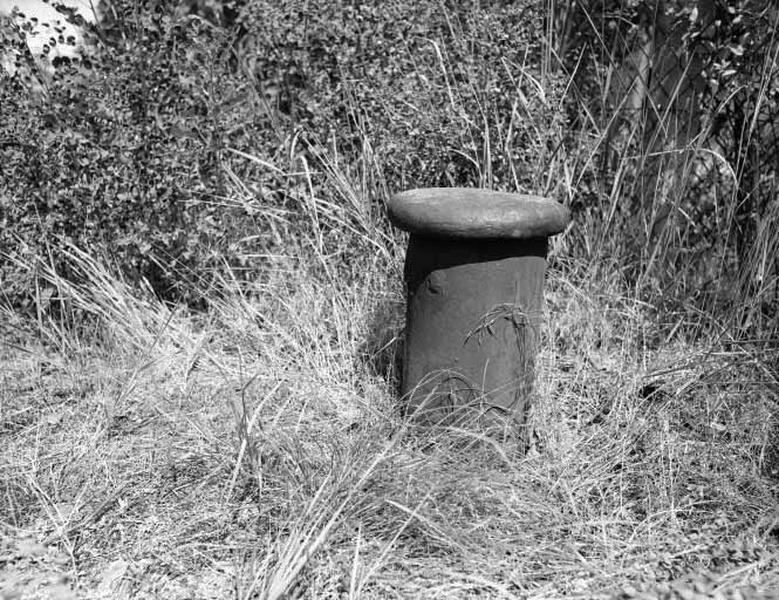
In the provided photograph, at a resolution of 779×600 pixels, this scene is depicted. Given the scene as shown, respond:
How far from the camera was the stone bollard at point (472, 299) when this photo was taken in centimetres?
282

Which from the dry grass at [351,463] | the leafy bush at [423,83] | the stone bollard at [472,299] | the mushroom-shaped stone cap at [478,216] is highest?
the leafy bush at [423,83]

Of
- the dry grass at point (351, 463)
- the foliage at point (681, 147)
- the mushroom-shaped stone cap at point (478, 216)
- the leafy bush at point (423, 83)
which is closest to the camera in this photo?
the dry grass at point (351, 463)

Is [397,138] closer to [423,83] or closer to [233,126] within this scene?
[423,83]

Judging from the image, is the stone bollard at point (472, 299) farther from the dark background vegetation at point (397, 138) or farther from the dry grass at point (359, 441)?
the dark background vegetation at point (397, 138)

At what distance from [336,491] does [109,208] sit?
6.12 ft

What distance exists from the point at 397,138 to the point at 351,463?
5.70ft

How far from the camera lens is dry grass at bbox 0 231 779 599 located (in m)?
2.56

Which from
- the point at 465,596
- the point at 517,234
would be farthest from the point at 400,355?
the point at 465,596

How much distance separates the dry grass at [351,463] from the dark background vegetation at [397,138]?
288 mm

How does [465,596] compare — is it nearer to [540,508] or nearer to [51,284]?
[540,508]

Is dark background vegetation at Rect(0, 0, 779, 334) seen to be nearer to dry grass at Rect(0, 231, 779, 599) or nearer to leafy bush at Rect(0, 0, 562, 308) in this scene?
leafy bush at Rect(0, 0, 562, 308)

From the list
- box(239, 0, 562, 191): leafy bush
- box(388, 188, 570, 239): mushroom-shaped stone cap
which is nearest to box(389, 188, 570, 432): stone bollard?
box(388, 188, 570, 239): mushroom-shaped stone cap

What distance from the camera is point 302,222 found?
4.13 meters

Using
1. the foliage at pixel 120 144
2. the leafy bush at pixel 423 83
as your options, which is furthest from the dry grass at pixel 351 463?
the leafy bush at pixel 423 83
